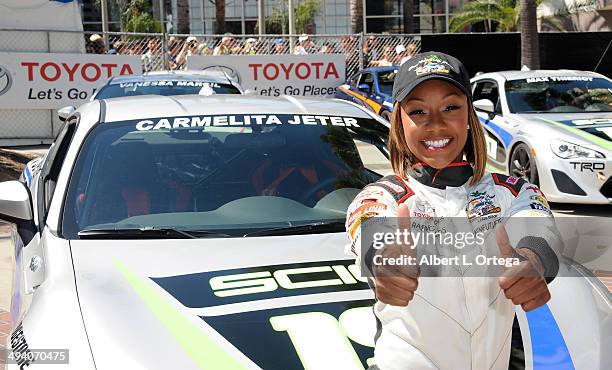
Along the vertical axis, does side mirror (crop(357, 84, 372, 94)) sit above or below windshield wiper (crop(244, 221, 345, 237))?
below

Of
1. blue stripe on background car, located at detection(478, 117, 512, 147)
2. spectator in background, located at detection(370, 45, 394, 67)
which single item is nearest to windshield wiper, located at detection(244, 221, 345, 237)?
blue stripe on background car, located at detection(478, 117, 512, 147)

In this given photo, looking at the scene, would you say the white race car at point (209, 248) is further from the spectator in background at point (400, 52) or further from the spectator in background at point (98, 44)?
the spectator in background at point (400, 52)

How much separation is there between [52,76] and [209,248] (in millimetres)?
13259

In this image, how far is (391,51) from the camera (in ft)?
64.0

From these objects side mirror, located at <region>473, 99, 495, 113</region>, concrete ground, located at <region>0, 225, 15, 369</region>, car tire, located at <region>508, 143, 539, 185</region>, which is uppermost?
side mirror, located at <region>473, 99, 495, 113</region>

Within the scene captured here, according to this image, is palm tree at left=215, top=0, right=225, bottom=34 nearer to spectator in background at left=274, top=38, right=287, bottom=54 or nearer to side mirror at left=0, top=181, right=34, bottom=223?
spectator in background at left=274, top=38, right=287, bottom=54

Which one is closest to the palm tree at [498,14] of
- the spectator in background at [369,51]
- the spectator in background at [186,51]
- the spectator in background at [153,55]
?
the spectator in background at [369,51]

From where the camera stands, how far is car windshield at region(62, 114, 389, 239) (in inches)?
132

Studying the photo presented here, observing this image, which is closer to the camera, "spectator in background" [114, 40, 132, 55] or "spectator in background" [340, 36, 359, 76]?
"spectator in background" [114, 40, 132, 55]

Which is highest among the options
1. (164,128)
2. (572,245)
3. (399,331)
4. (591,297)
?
(164,128)

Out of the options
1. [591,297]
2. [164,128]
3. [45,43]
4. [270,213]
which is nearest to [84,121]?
[164,128]

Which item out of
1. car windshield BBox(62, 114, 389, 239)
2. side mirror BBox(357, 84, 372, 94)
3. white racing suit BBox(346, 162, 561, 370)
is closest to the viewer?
white racing suit BBox(346, 162, 561, 370)

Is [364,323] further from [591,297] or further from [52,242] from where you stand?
[52,242]

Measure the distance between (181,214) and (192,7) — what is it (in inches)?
1717
